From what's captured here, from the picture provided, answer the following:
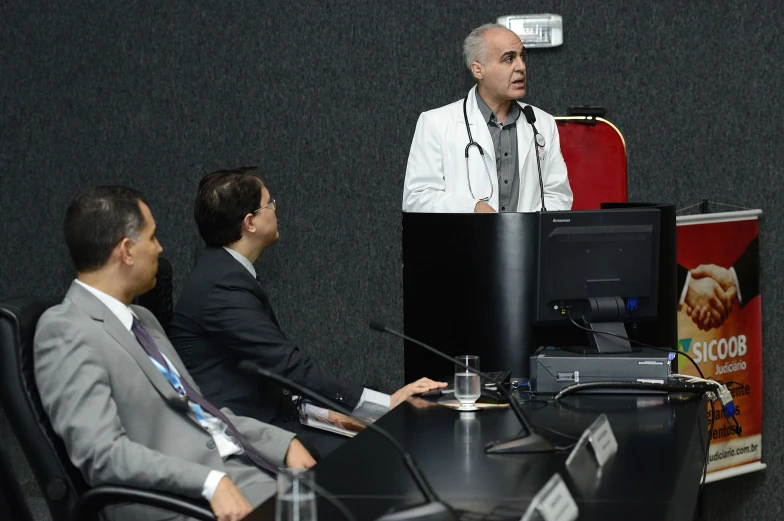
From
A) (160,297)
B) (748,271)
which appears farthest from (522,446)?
(748,271)

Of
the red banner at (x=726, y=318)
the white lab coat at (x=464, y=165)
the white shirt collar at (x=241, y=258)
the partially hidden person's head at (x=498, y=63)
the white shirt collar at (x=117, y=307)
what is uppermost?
the partially hidden person's head at (x=498, y=63)

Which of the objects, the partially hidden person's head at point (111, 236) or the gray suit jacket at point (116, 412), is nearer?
the gray suit jacket at point (116, 412)

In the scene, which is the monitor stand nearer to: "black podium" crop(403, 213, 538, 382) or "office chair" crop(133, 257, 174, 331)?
"black podium" crop(403, 213, 538, 382)

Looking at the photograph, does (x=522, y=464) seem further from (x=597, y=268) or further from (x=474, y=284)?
(x=474, y=284)

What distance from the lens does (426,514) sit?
138 centimetres

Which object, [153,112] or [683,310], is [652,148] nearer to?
[683,310]

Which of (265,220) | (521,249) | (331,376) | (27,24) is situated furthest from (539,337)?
(27,24)

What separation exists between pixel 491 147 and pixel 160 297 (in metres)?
1.32

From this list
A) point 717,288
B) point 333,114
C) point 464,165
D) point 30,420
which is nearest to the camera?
point 30,420

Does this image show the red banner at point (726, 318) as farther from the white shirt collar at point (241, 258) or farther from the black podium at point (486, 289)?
the white shirt collar at point (241, 258)

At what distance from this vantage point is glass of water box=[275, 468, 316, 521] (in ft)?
3.70

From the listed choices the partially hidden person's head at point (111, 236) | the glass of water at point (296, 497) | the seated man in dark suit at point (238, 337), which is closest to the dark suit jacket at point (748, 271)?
the seated man in dark suit at point (238, 337)

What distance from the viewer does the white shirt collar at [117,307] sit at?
6.81ft

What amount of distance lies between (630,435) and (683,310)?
1768 mm
